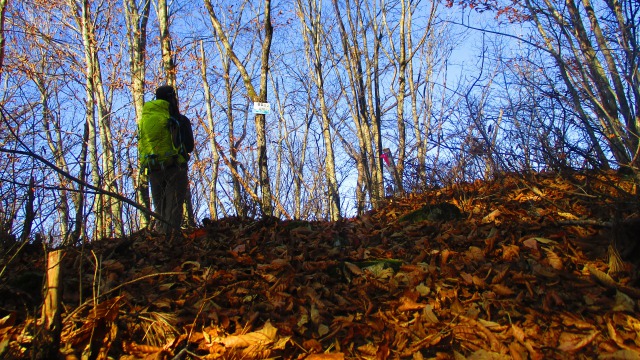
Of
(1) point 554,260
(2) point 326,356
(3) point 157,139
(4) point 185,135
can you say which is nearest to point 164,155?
(3) point 157,139

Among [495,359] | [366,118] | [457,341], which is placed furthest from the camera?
[366,118]

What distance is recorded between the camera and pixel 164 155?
4.52 meters

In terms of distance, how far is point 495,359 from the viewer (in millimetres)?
2279

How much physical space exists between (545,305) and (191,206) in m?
3.78

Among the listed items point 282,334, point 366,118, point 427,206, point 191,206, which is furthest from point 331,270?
point 366,118

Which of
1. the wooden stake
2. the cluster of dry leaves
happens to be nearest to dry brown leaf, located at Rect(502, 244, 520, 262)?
the cluster of dry leaves

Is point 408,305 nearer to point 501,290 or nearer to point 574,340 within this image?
point 501,290

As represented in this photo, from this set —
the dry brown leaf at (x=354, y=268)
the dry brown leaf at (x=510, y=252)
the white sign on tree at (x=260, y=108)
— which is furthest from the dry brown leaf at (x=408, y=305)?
the white sign on tree at (x=260, y=108)

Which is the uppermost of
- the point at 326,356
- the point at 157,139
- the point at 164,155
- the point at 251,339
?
the point at 157,139

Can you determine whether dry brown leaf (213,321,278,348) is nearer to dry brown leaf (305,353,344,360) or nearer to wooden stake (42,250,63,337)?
dry brown leaf (305,353,344,360)

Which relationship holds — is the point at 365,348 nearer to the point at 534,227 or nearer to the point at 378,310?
the point at 378,310

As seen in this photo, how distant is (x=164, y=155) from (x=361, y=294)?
2.77 metres

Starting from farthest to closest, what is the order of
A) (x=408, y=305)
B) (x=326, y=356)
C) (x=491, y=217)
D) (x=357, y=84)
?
(x=357, y=84)
(x=491, y=217)
(x=408, y=305)
(x=326, y=356)

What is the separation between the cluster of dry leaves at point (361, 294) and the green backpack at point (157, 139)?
3.00ft
